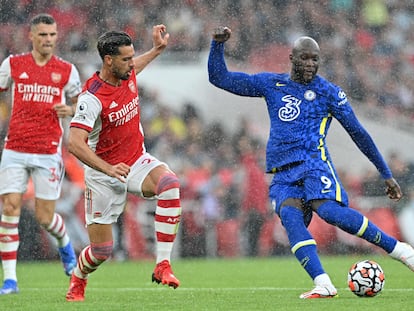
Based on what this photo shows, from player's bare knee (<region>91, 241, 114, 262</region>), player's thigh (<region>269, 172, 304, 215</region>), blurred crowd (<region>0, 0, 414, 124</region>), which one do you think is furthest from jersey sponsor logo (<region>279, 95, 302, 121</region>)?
blurred crowd (<region>0, 0, 414, 124</region>)

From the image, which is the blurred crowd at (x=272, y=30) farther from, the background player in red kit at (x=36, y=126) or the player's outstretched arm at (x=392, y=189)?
the player's outstretched arm at (x=392, y=189)

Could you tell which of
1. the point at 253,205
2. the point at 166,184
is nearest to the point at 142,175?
the point at 166,184

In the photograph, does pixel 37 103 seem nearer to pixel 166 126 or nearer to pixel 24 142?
pixel 24 142

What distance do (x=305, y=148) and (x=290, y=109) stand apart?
1.08 feet

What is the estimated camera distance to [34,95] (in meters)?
10.1

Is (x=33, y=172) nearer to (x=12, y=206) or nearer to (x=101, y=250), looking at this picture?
(x=12, y=206)

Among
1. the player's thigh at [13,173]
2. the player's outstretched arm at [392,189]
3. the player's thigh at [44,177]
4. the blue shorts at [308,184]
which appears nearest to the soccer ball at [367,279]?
the blue shorts at [308,184]

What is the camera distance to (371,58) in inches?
772

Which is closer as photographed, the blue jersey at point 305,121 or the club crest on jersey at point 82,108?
the club crest on jersey at point 82,108

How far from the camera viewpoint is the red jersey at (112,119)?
25.8ft

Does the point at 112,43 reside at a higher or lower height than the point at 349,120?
higher

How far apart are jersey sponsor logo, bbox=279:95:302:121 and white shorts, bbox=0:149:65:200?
2.87 m

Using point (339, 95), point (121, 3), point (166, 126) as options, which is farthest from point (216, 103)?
point (339, 95)

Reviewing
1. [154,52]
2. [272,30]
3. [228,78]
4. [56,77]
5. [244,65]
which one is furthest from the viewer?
[272,30]
